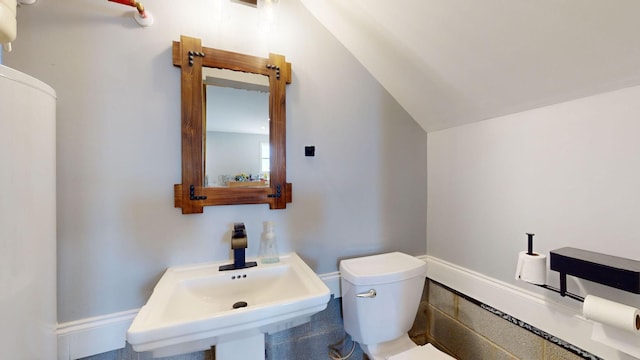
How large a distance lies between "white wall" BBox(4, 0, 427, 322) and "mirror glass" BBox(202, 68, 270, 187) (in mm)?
119

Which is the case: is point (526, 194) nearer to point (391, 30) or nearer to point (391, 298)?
point (391, 298)

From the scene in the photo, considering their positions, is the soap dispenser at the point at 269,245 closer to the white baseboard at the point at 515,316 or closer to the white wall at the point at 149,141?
the white wall at the point at 149,141

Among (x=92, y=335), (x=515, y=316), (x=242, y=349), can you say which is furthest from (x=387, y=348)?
(x=92, y=335)

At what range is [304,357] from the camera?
119 centimetres

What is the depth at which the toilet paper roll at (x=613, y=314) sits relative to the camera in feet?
2.22

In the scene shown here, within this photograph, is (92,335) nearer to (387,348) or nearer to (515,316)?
(387,348)

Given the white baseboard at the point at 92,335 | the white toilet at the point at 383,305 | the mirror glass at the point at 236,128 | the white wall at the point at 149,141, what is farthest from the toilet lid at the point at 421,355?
the white baseboard at the point at 92,335

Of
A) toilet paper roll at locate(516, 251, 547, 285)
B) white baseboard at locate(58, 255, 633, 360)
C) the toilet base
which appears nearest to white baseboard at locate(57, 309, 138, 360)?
white baseboard at locate(58, 255, 633, 360)

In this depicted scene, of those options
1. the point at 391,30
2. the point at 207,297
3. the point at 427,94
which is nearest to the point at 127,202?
the point at 207,297

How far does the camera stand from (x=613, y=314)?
2.30ft

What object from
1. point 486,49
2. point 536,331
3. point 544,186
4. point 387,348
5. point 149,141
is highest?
point 486,49

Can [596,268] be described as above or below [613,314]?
above

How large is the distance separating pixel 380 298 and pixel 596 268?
28.7 inches

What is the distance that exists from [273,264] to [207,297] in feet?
0.94
